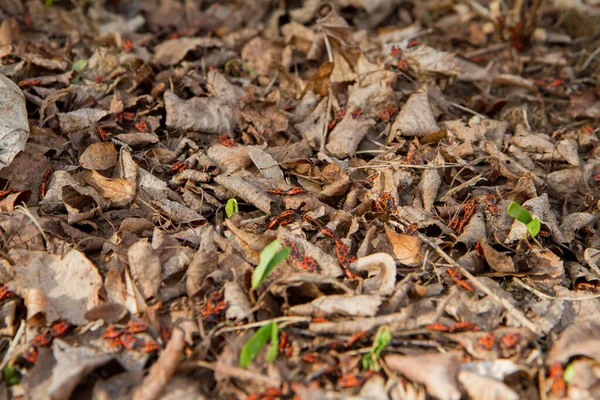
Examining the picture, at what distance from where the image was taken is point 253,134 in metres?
4.35

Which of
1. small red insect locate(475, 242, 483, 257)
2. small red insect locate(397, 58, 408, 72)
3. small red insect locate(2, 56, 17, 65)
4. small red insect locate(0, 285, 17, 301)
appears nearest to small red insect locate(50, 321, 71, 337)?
small red insect locate(0, 285, 17, 301)

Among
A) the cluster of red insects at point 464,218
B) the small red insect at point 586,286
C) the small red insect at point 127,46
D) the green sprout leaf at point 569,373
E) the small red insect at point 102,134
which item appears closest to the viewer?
the green sprout leaf at point 569,373

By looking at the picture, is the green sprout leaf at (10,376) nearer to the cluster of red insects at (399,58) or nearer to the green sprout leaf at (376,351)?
the green sprout leaf at (376,351)

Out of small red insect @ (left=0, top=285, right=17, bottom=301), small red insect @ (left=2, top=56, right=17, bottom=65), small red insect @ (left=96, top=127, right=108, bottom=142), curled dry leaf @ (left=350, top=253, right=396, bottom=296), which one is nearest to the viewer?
small red insect @ (left=0, top=285, right=17, bottom=301)

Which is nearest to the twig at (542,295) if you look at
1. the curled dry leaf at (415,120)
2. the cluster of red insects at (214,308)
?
the curled dry leaf at (415,120)

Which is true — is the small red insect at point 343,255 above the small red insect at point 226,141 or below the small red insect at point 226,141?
below

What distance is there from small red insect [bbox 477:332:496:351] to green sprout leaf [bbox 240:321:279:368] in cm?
112

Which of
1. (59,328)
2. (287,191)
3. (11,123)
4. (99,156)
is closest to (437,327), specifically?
(287,191)

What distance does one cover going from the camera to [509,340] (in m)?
2.87

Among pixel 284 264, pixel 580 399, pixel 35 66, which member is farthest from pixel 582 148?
pixel 35 66

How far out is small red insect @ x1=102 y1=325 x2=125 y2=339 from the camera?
288 centimetres

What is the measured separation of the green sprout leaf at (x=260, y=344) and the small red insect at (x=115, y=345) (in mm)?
684

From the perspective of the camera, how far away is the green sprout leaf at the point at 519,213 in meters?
3.20

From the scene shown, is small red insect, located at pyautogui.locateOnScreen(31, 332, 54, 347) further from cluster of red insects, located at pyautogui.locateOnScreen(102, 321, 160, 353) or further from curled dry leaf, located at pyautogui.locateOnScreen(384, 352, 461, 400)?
curled dry leaf, located at pyautogui.locateOnScreen(384, 352, 461, 400)
